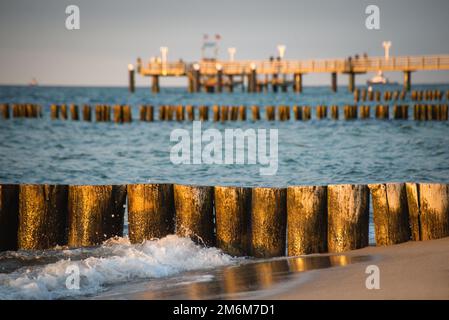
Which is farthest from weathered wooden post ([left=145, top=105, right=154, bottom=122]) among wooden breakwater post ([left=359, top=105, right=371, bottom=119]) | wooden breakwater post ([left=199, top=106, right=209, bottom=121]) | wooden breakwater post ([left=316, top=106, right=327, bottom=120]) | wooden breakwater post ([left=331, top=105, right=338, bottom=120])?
wooden breakwater post ([left=359, top=105, right=371, bottom=119])

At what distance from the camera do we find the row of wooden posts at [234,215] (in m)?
10.9

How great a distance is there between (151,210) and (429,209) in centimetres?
347

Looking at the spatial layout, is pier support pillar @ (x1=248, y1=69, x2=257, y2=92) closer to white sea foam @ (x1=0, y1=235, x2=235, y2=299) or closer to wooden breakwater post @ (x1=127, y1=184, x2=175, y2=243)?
wooden breakwater post @ (x1=127, y1=184, x2=175, y2=243)

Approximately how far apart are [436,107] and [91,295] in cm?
3493

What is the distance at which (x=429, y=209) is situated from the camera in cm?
1086

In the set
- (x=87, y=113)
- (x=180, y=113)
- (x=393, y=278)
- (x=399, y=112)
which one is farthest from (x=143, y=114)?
(x=393, y=278)

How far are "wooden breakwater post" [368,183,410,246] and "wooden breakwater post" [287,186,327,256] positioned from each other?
663 mm

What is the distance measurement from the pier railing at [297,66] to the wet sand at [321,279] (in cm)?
6640

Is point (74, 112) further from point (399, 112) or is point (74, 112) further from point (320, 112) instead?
point (399, 112)

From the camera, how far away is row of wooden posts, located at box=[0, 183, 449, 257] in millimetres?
10867

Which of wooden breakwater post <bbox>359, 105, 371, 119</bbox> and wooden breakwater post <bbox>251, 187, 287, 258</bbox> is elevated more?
wooden breakwater post <bbox>251, 187, 287, 258</bbox>

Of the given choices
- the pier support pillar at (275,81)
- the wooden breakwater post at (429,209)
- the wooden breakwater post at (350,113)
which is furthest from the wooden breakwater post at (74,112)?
the pier support pillar at (275,81)
